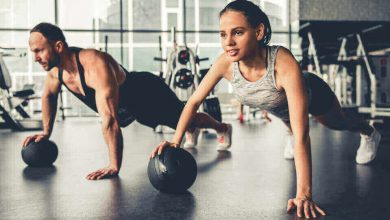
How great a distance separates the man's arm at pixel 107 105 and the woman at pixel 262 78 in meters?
0.34

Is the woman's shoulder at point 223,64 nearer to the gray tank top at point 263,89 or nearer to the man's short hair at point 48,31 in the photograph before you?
the gray tank top at point 263,89

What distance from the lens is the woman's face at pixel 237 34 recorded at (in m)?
1.15

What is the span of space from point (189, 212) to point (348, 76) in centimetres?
545

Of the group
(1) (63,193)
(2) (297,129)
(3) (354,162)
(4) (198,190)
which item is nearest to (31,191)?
(1) (63,193)

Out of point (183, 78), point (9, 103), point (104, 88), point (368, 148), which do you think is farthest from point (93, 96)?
point (9, 103)

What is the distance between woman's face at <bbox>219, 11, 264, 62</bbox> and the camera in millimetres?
1148

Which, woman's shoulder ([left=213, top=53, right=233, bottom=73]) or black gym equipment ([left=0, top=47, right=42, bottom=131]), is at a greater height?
woman's shoulder ([left=213, top=53, right=233, bottom=73])

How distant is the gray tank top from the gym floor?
31cm

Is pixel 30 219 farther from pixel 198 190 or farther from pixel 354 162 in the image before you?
pixel 354 162

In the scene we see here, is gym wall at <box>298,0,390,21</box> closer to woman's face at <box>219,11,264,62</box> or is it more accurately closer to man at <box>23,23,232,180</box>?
man at <box>23,23,232,180</box>

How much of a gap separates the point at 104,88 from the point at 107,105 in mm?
69

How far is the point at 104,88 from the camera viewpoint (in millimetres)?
1634

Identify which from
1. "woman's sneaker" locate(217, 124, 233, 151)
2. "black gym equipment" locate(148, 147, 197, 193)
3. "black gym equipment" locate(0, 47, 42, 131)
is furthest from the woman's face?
"black gym equipment" locate(0, 47, 42, 131)

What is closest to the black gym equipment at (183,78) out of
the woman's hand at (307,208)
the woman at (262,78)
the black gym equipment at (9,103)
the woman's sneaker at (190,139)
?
the woman's sneaker at (190,139)
